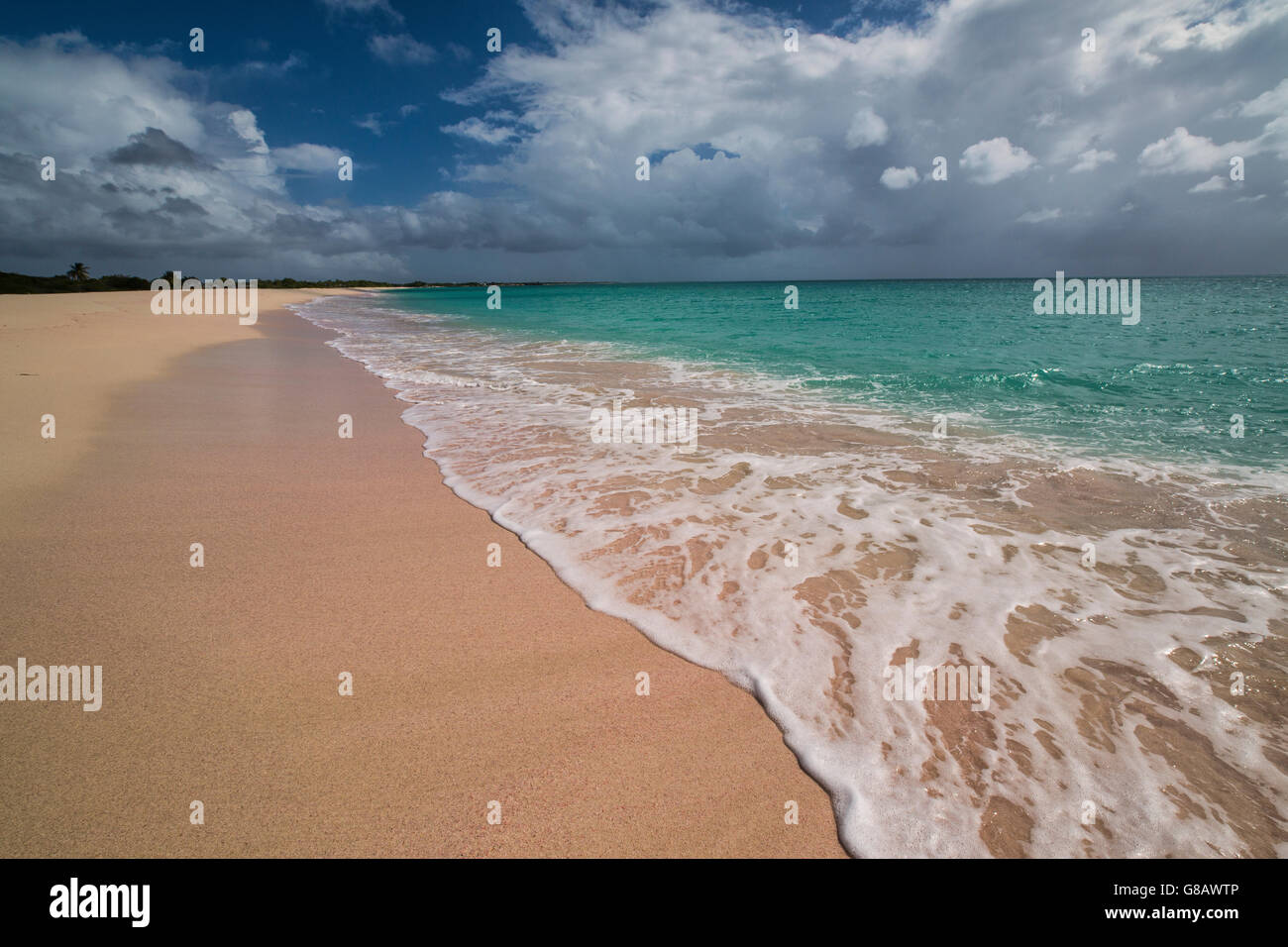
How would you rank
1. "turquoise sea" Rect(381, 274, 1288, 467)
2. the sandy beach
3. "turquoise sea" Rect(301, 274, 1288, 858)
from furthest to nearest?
"turquoise sea" Rect(381, 274, 1288, 467) → "turquoise sea" Rect(301, 274, 1288, 858) → the sandy beach

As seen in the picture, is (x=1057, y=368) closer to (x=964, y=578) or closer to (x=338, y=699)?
(x=964, y=578)

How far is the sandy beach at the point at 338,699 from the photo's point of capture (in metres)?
2.16

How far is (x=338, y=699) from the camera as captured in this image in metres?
2.78

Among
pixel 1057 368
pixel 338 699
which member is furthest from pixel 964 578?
pixel 1057 368

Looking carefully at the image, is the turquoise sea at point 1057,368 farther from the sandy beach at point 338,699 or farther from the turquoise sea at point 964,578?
the sandy beach at point 338,699

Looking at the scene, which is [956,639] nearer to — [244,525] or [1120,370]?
[244,525]

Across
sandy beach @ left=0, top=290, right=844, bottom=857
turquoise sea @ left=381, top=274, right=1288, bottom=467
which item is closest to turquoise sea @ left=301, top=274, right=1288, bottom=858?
turquoise sea @ left=381, top=274, right=1288, bottom=467

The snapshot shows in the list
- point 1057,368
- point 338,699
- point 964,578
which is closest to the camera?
point 338,699

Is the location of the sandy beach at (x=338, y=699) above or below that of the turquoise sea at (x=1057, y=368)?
below

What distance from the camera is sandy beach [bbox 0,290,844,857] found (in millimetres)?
2160

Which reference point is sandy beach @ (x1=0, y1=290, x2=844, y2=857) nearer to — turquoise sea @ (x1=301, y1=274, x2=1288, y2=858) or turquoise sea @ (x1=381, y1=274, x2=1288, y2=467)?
turquoise sea @ (x1=301, y1=274, x2=1288, y2=858)

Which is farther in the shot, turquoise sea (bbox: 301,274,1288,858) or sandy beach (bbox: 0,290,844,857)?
turquoise sea (bbox: 301,274,1288,858)

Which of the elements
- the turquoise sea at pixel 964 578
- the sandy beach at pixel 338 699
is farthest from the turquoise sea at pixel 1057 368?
the sandy beach at pixel 338 699
